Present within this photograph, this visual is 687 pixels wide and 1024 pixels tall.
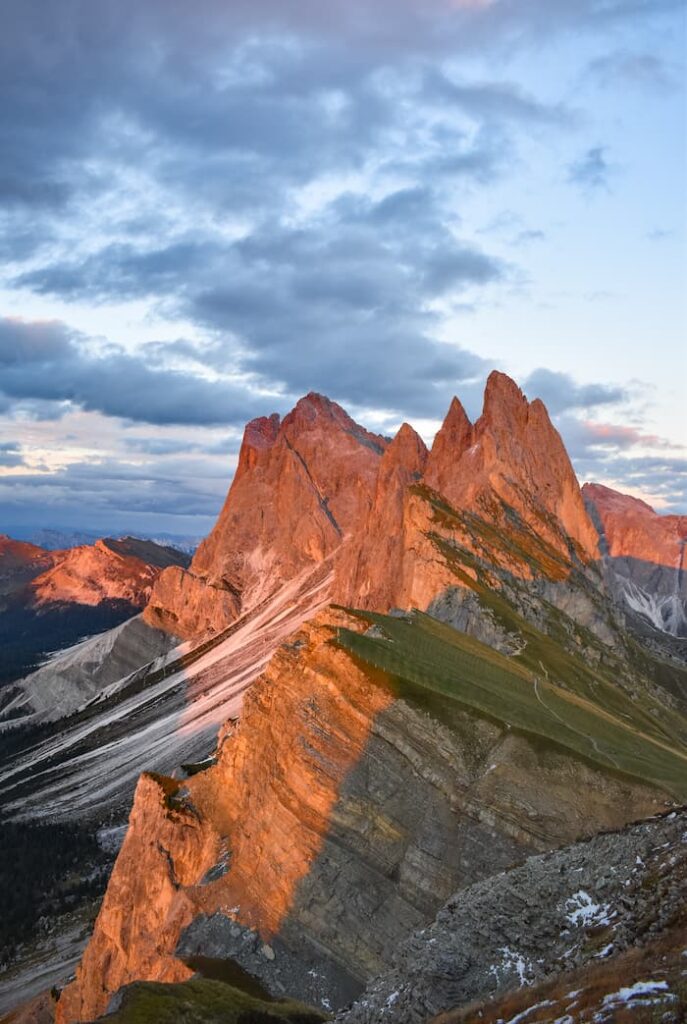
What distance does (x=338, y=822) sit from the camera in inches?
2050

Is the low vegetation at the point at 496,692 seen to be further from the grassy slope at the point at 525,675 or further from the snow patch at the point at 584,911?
the snow patch at the point at 584,911

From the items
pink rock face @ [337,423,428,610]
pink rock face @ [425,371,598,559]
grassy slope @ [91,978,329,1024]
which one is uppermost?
pink rock face @ [425,371,598,559]

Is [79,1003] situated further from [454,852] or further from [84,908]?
[84,908]

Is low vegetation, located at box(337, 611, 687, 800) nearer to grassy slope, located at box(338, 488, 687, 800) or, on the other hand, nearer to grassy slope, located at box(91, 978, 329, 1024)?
grassy slope, located at box(338, 488, 687, 800)

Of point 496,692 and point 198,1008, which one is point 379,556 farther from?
point 198,1008

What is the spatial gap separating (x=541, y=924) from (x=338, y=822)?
70.0 feet

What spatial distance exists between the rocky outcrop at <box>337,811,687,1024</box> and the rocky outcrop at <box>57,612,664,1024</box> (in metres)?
13.5

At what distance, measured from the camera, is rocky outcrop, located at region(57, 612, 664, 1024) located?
1938 inches

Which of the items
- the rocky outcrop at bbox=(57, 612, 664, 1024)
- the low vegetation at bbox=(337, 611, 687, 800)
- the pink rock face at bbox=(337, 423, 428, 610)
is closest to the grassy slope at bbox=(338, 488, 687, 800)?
the low vegetation at bbox=(337, 611, 687, 800)

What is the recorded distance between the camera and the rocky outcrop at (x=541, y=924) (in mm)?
28516

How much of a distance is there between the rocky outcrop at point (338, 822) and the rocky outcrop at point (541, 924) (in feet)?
44.4

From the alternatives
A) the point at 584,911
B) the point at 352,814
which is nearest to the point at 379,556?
the point at 352,814

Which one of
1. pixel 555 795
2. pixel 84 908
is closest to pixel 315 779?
pixel 555 795

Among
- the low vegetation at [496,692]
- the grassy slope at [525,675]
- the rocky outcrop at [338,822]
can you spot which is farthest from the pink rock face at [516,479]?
the rocky outcrop at [338,822]
